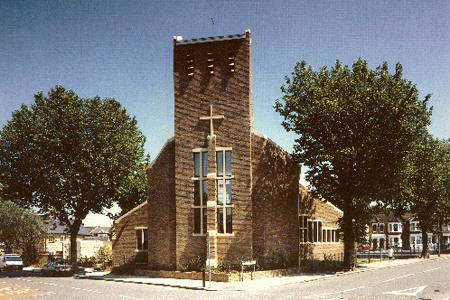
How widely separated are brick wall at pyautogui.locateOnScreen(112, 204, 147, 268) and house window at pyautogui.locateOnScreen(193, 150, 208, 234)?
7.79 metres

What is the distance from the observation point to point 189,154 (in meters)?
34.9

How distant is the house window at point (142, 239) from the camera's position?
39.8 meters

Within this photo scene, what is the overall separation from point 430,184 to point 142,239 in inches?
1340

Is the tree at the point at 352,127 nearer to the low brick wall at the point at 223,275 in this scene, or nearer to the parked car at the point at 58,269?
the low brick wall at the point at 223,275

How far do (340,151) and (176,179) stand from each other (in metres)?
13.0

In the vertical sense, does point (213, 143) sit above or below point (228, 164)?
above

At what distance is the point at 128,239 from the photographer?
133ft

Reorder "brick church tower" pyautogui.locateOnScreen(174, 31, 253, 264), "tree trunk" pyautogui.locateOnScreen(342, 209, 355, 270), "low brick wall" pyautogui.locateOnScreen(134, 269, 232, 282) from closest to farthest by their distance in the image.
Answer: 1. "low brick wall" pyautogui.locateOnScreen(134, 269, 232, 282)
2. "brick church tower" pyautogui.locateOnScreen(174, 31, 253, 264)
3. "tree trunk" pyautogui.locateOnScreen(342, 209, 355, 270)

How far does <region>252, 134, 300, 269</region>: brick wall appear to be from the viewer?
33.2 metres

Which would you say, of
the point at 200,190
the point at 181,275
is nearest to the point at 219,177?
the point at 200,190

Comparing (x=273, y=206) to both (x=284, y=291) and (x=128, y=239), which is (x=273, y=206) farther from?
(x=128, y=239)

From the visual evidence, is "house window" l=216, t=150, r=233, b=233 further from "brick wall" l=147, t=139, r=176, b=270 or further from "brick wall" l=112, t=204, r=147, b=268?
"brick wall" l=112, t=204, r=147, b=268

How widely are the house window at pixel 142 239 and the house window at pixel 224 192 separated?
953 cm

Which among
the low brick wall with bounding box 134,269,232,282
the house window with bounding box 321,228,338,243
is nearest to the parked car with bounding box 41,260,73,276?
the low brick wall with bounding box 134,269,232,282
